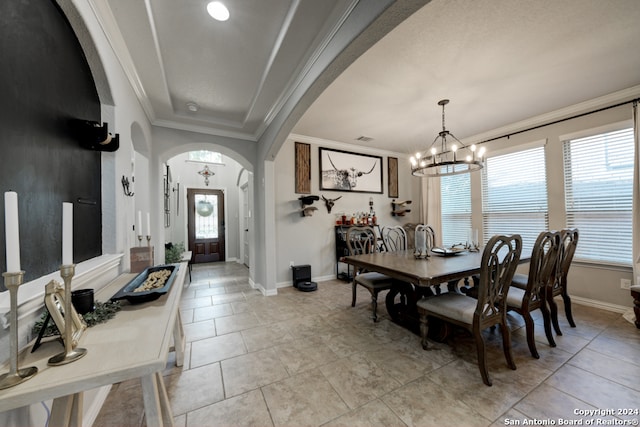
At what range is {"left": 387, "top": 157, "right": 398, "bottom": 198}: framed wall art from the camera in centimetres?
533

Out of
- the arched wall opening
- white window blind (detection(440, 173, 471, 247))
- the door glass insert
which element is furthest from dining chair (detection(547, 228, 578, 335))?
the door glass insert

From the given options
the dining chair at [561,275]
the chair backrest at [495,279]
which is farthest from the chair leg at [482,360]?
the dining chair at [561,275]

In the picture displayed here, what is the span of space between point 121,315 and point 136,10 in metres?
1.97

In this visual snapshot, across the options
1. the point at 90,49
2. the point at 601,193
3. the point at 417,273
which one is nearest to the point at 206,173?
the point at 90,49

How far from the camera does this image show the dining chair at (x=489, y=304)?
167cm

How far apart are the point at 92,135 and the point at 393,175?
4.98m

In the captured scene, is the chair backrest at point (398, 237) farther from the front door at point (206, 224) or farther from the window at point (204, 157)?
the window at point (204, 157)

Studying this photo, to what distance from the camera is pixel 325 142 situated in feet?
14.9

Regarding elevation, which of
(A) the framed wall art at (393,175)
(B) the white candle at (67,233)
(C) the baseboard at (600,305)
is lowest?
(C) the baseboard at (600,305)

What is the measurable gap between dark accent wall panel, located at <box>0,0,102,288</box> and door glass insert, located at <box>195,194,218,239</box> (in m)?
5.46

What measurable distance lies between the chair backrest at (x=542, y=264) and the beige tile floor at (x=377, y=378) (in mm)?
532

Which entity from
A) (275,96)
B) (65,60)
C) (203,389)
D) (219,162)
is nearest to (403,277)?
(203,389)

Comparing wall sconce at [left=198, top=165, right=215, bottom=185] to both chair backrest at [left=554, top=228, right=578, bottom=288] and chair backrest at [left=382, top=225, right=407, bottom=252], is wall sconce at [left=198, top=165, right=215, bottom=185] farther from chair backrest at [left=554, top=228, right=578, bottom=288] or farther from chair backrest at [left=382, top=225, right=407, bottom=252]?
chair backrest at [left=554, top=228, right=578, bottom=288]

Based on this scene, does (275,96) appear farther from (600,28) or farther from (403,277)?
(600,28)
